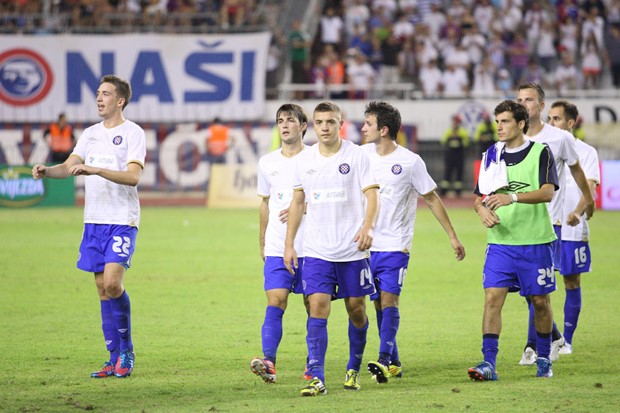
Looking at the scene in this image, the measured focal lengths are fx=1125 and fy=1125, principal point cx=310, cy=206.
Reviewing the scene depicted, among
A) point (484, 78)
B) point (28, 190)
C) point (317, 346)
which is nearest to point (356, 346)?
point (317, 346)

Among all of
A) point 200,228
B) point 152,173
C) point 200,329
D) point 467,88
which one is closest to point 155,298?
point 200,329

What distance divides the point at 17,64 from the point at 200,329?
21.9 m

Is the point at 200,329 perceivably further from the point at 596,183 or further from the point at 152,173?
the point at 152,173

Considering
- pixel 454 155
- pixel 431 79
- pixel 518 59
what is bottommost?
pixel 454 155

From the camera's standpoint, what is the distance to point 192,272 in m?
16.8

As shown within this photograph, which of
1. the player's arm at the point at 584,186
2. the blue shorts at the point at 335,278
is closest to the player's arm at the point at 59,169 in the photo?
the blue shorts at the point at 335,278

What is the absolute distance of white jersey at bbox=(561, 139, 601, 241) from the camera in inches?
420

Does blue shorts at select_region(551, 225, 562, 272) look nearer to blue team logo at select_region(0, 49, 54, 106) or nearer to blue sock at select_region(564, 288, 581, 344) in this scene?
blue sock at select_region(564, 288, 581, 344)

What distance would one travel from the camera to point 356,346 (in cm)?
848

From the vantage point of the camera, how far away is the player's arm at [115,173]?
8.70 m

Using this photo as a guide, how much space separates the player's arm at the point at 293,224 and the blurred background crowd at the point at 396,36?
23.5 metres

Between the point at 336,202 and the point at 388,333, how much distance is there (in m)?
1.26

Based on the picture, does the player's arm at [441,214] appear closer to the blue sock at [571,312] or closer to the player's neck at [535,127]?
the player's neck at [535,127]

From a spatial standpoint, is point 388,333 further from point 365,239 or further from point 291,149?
point 291,149
